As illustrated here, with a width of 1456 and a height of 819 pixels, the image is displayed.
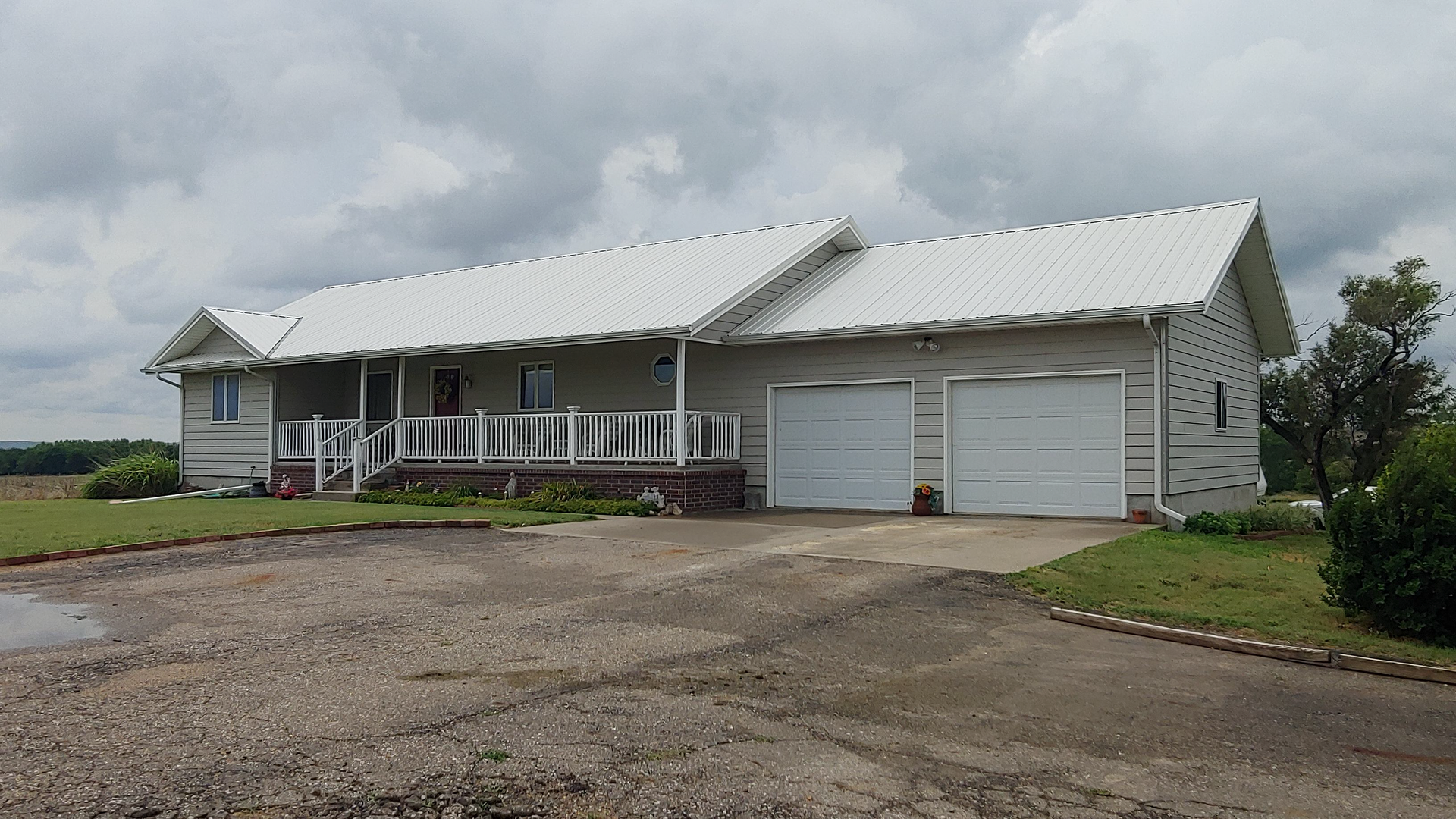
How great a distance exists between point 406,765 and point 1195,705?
430 centimetres

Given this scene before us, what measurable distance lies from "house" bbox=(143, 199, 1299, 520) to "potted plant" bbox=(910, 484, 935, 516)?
0.35m

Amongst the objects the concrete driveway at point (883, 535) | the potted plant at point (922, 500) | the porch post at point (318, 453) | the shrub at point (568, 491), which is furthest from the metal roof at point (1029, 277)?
the porch post at point (318, 453)

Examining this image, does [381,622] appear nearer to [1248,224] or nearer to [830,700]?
[830,700]

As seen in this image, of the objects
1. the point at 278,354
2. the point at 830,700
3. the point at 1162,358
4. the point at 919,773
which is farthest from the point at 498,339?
the point at 919,773

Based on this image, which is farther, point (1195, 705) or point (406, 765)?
point (1195, 705)

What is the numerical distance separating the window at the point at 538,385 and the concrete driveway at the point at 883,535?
5.98 metres

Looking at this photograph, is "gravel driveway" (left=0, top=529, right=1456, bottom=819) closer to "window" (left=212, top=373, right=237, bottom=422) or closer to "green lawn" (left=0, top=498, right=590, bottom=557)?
"green lawn" (left=0, top=498, right=590, bottom=557)

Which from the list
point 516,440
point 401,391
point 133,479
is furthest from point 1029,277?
point 133,479

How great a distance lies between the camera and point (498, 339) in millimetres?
19641

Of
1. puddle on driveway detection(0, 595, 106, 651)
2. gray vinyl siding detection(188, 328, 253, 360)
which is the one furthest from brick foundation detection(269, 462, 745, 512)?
puddle on driveway detection(0, 595, 106, 651)

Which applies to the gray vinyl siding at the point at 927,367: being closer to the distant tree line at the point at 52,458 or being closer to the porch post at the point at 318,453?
the porch post at the point at 318,453

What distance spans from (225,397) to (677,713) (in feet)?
76.4

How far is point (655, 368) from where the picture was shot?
20250mm

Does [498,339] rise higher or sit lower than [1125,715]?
higher
